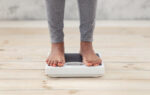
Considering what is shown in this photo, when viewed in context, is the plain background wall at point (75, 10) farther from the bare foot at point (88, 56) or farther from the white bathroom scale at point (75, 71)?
the white bathroom scale at point (75, 71)

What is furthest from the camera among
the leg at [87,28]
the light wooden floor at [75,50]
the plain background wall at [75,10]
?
the plain background wall at [75,10]

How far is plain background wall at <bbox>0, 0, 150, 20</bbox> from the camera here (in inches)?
90.3

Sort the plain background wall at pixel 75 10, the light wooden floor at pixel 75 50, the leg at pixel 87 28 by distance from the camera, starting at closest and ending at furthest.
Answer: the light wooden floor at pixel 75 50, the leg at pixel 87 28, the plain background wall at pixel 75 10

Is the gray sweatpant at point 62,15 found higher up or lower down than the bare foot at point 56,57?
higher up

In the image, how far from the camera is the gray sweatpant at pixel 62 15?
1270mm

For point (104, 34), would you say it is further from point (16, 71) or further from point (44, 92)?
point (44, 92)

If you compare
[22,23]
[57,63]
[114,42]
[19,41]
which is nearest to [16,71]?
[57,63]

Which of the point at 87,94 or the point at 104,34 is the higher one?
the point at 104,34

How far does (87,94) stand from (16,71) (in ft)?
1.33

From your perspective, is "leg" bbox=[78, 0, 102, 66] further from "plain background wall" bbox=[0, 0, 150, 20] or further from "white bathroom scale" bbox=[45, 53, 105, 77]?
"plain background wall" bbox=[0, 0, 150, 20]

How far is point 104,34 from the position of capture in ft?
6.54

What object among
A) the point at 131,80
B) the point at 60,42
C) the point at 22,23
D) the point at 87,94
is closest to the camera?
the point at 87,94

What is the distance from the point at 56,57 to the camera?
131cm

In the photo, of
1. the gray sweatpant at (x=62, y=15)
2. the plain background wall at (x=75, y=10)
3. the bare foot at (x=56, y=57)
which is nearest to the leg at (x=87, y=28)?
the gray sweatpant at (x=62, y=15)
